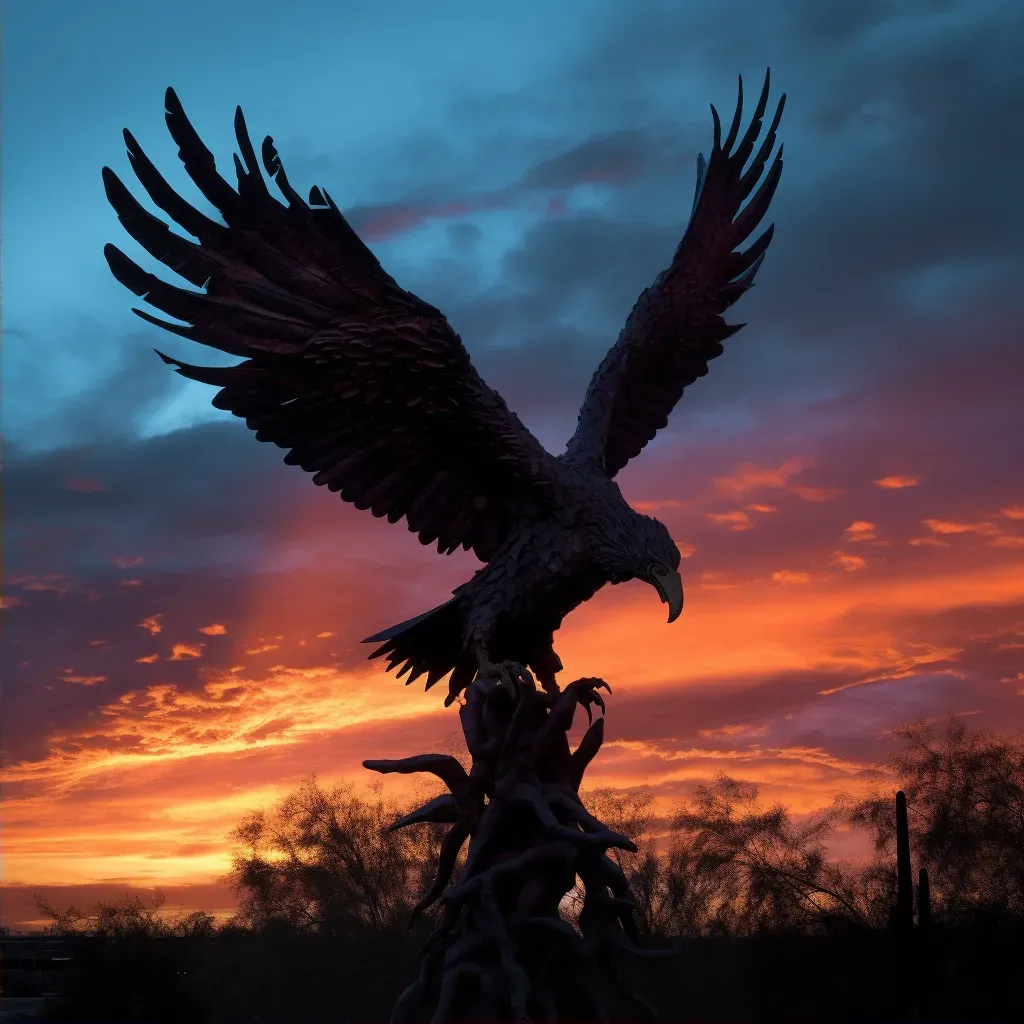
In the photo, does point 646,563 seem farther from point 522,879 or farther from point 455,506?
point 522,879

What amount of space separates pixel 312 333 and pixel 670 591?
2442mm

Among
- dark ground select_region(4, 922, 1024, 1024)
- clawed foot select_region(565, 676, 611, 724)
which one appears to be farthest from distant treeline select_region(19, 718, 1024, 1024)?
clawed foot select_region(565, 676, 611, 724)

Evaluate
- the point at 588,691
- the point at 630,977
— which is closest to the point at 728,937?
the point at 630,977

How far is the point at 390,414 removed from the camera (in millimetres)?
7242

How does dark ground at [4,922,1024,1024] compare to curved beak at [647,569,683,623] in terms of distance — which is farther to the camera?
dark ground at [4,922,1024,1024]

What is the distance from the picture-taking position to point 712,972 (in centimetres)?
1608

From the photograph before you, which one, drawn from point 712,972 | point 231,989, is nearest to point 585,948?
point 712,972

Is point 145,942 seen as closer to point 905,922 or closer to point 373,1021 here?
point 373,1021

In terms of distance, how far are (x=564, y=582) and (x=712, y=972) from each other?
10778 millimetres

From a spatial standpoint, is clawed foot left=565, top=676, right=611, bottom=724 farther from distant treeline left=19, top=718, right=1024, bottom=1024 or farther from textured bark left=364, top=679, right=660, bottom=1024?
distant treeline left=19, top=718, right=1024, bottom=1024

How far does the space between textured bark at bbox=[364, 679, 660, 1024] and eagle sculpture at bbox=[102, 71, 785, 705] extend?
1.17ft

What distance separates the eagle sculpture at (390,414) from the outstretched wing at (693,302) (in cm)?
72

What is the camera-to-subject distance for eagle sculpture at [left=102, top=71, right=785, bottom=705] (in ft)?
22.3

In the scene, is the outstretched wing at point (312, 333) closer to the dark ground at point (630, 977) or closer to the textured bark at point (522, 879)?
the textured bark at point (522, 879)
